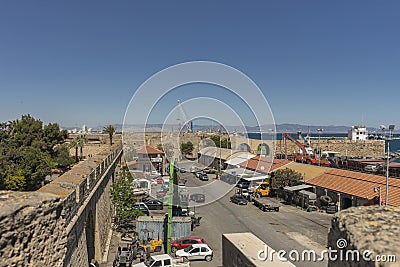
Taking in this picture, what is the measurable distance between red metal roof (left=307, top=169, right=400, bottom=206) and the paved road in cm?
213

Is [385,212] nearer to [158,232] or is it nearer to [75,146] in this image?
[158,232]

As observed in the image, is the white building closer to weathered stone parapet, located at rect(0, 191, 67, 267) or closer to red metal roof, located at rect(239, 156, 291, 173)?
red metal roof, located at rect(239, 156, 291, 173)

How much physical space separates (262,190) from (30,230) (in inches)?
945

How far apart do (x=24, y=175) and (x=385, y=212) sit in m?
21.8

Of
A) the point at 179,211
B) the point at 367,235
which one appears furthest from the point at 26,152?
the point at 367,235

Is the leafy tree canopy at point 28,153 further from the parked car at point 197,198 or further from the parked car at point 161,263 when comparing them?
the parked car at point 161,263

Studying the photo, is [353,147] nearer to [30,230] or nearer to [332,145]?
[332,145]

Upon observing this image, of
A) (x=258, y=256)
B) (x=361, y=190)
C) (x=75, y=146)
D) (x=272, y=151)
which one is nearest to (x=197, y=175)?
(x=272, y=151)

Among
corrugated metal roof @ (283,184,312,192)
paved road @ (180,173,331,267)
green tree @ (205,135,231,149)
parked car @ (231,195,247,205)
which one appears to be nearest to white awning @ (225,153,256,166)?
parked car @ (231,195,247,205)

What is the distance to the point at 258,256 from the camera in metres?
5.05

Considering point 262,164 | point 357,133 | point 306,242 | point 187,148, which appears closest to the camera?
point 306,242

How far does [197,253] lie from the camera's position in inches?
513

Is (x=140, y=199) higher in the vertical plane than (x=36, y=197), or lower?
lower

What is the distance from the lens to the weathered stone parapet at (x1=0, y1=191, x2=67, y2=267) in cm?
362
